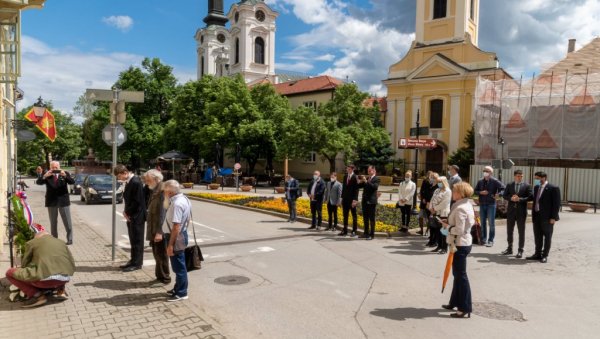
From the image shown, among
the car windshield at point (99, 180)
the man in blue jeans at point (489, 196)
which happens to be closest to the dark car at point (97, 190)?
the car windshield at point (99, 180)

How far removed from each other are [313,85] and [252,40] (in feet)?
56.2

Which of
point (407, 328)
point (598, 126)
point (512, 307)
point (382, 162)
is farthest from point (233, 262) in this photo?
point (382, 162)

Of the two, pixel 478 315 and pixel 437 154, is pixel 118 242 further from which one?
pixel 437 154

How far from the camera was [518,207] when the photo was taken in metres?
9.60

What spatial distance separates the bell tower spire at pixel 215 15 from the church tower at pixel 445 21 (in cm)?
4230

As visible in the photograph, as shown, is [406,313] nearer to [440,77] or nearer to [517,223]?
[517,223]

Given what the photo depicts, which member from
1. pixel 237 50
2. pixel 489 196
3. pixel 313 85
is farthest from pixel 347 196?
pixel 237 50

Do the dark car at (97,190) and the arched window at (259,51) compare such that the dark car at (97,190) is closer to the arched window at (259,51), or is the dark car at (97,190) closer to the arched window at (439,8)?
the arched window at (439,8)

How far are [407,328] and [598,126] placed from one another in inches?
1034

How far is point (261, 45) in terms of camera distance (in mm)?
61875

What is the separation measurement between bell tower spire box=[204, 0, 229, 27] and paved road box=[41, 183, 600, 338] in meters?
67.0

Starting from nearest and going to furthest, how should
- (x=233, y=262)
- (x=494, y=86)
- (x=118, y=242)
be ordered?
(x=233, y=262) < (x=118, y=242) < (x=494, y=86)

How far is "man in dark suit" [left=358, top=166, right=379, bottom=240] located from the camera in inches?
432

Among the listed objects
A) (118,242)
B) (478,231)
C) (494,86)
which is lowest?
(118,242)
